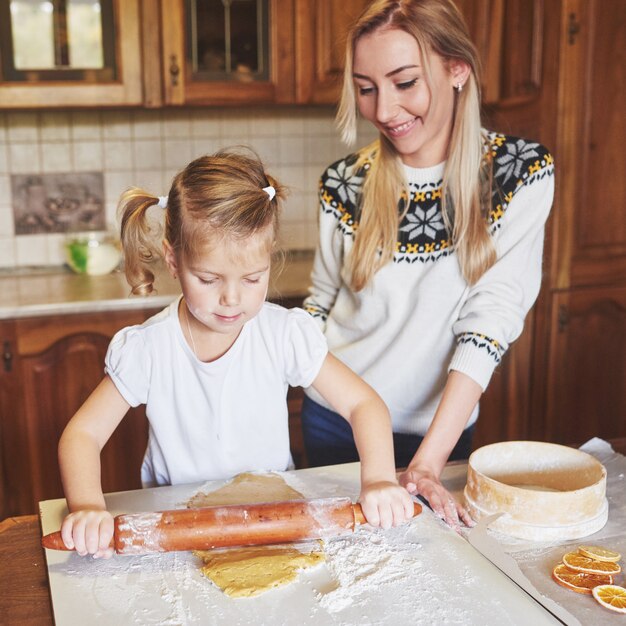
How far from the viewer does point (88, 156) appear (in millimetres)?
2740

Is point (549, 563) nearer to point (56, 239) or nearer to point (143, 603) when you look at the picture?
point (143, 603)

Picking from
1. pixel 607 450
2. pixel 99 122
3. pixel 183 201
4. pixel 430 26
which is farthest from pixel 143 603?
pixel 99 122

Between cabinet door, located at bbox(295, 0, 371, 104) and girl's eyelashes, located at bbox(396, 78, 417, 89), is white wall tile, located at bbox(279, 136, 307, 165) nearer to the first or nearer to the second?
cabinet door, located at bbox(295, 0, 371, 104)

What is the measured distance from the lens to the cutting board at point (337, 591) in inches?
32.9

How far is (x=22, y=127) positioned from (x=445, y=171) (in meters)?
1.73

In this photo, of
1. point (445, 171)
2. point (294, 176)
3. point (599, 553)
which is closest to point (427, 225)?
point (445, 171)

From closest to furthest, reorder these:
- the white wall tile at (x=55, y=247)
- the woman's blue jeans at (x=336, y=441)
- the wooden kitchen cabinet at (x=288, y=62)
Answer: the woman's blue jeans at (x=336, y=441) < the wooden kitchen cabinet at (x=288, y=62) < the white wall tile at (x=55, y=247)

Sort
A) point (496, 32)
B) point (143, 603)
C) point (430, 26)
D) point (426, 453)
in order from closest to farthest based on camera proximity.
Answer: point (143, 603) < point (426, 453) < point (430, 26) < point (496, 32)

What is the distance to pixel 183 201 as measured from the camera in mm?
1134

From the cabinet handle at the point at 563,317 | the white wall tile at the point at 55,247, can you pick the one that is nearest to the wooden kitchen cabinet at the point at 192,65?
the white wall tile at the point at 55,247

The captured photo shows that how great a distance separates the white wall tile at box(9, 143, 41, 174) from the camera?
2.67 m

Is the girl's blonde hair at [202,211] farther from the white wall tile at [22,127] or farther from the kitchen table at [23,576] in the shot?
the white wall tile at [22,127]

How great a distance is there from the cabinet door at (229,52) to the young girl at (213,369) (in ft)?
4.60

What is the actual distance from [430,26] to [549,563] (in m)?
0.86
